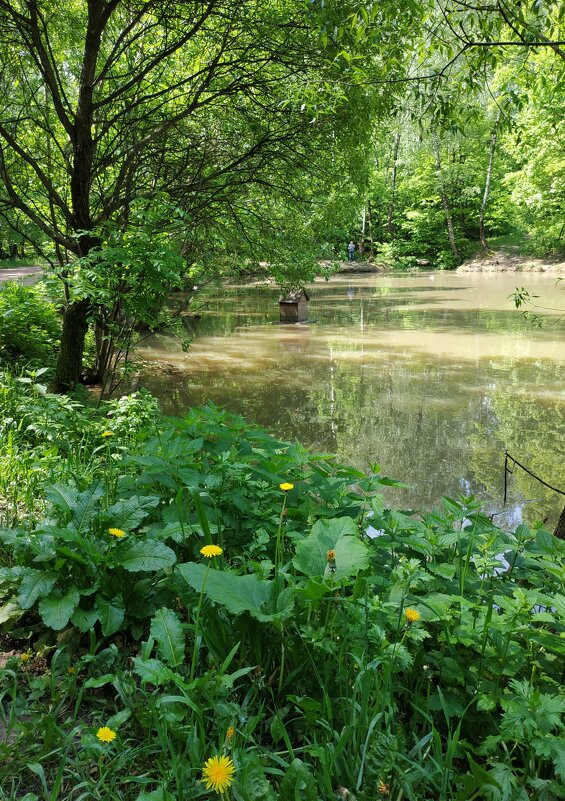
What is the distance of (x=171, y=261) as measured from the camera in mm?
4488

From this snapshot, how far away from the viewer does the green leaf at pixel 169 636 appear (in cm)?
152

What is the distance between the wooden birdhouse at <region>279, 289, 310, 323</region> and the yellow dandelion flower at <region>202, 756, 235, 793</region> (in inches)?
535

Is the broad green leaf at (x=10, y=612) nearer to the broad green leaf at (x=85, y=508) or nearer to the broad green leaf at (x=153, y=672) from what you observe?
the broad green leaf at (x=85, y=508)

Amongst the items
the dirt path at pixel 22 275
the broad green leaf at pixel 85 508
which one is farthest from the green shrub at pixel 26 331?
the broad green leaf at pixel 85 508

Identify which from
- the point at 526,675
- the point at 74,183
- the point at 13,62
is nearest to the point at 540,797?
the point at 526,675

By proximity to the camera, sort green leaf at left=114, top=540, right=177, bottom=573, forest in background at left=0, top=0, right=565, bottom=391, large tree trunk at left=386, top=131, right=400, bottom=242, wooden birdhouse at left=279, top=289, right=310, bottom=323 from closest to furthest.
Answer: green leaf at left=114, top=540, right=177, bottom=573 → forest in background at left=0, top=0, right=565, bottom=391 → wooden birdhouse at left=279, top=289, right=310, bottom=323 → large tree trunk at left=386, top=131, right=400, bottom=242

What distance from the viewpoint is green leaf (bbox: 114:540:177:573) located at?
1.73m

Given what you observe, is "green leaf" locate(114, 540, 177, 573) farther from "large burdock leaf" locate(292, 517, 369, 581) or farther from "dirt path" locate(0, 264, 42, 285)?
"dirt path" locate(0, 264, 42, 285)

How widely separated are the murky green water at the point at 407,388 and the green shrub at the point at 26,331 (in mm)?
1682

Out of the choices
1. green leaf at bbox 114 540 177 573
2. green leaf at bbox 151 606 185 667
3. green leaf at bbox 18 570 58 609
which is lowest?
green leaf at bbox 151 606 185 667

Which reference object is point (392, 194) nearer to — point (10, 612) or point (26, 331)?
point (26, 331)

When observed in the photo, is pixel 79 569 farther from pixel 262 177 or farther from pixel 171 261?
pixel 262 177

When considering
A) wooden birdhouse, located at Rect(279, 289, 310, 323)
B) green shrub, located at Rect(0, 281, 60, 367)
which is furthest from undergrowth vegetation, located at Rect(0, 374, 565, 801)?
wooden birdhouse, located at Rect(279, 289, 310, 323)

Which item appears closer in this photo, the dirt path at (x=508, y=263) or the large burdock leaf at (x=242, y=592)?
the large burdock leaf at (x=242, y=592)
